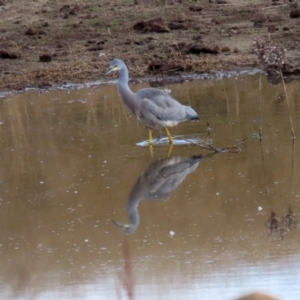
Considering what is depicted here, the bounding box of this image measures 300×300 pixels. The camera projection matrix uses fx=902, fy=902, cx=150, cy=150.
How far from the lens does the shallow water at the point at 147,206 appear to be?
5.16 m

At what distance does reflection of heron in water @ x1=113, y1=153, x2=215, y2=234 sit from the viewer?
6.50m

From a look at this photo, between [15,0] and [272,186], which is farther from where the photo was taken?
[15,0]

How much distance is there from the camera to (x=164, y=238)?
231 inches

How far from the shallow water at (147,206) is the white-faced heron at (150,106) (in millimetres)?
247

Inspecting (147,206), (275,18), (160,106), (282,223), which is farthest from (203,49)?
(282,223)

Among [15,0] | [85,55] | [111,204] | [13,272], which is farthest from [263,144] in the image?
[15,0]

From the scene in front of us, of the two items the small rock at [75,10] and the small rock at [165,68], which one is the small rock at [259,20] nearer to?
the small rock at [165,68]

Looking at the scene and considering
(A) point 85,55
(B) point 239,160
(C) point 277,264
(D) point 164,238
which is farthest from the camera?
(A) point 85,55

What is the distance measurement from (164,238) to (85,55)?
7.67 metres

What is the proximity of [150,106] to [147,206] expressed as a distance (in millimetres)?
1926

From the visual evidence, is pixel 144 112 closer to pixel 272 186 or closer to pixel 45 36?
pixel 272 186

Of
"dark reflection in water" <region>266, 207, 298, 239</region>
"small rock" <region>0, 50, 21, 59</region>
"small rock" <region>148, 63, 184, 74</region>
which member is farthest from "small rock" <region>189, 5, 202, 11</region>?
"dark reflection in water" <region>266, 207, 298, 239</region>

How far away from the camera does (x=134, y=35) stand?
14.1m

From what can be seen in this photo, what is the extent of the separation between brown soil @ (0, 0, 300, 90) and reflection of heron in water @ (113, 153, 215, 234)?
4.58 metres
